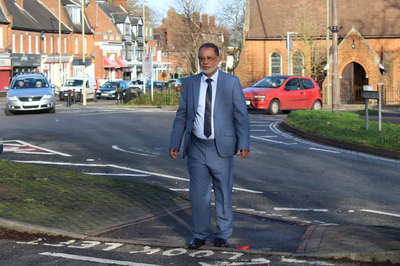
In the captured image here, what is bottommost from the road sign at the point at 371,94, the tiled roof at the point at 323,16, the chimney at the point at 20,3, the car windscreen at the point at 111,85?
the road sign at the point at 371,94

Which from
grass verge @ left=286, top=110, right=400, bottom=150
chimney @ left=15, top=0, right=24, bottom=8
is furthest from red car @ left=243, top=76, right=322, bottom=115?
chimney @ left=15, top=0, right=24, bottom=8

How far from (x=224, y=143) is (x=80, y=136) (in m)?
12.0

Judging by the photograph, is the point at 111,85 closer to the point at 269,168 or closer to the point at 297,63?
the point at 297,63

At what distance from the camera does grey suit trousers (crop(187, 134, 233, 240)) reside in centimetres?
568

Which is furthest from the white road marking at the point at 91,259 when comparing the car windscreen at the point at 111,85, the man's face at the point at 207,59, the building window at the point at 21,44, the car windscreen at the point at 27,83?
the building window at the point at 21,44

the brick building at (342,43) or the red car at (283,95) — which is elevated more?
the brick building at (342,43)

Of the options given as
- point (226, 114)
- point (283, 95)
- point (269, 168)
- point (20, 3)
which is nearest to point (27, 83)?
point (283, 95)

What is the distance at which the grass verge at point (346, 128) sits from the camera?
15.1 m

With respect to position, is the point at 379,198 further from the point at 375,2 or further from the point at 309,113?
the point at 375,2

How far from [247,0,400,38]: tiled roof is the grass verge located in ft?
100

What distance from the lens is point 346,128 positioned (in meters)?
17.8

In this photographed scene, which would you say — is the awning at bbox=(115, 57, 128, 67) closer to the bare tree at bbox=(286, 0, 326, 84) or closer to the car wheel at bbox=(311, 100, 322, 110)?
the bare tree at bbox=(286, 0, 326, 84)

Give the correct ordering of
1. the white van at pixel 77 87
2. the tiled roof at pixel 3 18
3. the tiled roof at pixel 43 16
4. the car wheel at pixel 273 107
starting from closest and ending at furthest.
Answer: the car wheel at pixel 273 107 → the white van at pixel 77 87 → the tiled roof at pixel 3 18 → the tiled roof at pixel 43 16

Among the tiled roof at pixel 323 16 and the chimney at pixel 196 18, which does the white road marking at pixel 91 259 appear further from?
the chimney at pixel 196 18
